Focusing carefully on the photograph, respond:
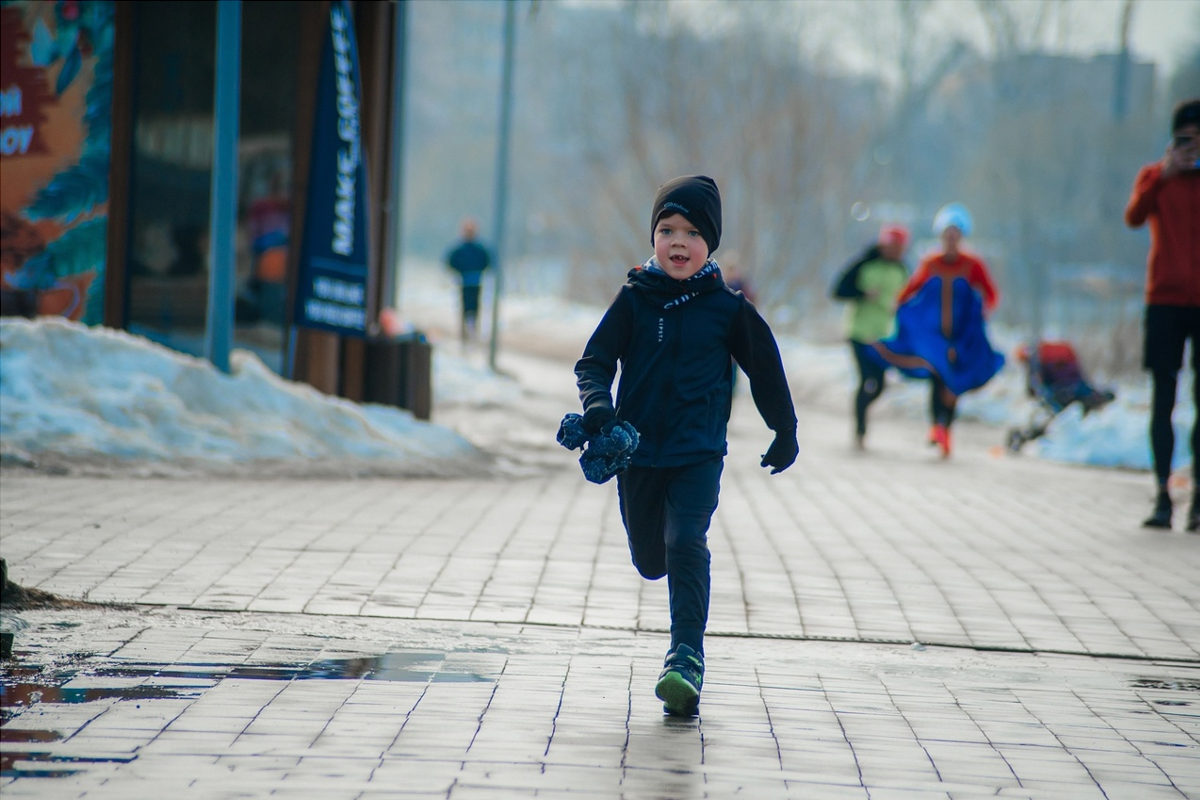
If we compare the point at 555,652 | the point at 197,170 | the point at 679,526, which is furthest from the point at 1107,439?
the point at 679,526

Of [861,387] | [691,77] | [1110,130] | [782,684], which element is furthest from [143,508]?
[1110,130]

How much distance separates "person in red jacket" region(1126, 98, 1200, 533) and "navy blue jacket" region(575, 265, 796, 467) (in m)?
4.25

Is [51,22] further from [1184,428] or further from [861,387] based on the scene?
[1184,428]

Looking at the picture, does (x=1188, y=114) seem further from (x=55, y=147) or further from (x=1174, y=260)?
(x=55, y=147)

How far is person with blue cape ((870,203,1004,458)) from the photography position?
1221 centimetres

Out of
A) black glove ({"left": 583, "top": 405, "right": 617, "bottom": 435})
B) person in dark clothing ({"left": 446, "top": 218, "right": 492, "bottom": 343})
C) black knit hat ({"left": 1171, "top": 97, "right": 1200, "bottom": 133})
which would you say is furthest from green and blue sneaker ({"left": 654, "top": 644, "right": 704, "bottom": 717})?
person in dark clothing ({"left": 446, "top": 218, "right": 492, "bottom": 343})

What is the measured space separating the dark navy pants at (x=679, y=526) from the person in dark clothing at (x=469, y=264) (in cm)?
2019

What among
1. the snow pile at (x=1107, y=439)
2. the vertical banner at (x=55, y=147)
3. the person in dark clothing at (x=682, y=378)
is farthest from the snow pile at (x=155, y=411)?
the snow pile at (x=1107, y=439)

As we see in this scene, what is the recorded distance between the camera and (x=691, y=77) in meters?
33.4

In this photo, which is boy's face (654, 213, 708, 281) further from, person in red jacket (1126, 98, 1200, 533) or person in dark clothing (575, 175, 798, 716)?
person in red jacket (1126, 98, 1200, 533)

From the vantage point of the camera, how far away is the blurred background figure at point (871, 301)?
12688 millimetres

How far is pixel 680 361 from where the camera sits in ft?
13.7

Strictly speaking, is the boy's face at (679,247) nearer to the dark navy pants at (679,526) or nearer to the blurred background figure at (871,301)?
the dark navy pants at (679,526)

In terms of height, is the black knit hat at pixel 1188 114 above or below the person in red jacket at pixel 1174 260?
above
